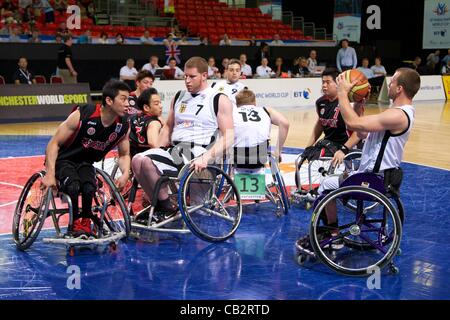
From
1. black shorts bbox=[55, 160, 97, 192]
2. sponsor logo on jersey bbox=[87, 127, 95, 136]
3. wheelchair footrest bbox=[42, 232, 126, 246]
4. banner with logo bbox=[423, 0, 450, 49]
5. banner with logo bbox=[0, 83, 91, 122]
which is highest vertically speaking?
banner with logo bbox=[423, 0, 450, 49]

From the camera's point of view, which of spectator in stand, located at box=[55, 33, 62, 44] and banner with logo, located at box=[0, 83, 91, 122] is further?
spectator in stand, located at box=[55, 33, 62, 44]

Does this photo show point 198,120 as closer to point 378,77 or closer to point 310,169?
point 310,169

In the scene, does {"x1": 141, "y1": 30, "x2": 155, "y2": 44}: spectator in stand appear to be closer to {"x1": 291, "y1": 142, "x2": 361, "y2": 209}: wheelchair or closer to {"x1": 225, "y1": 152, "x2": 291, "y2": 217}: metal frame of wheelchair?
{"x1": 291, "y1": 142, "x2": 361, "y2": 209}: wheelchair

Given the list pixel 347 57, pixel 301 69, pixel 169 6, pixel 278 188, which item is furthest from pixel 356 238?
pixel 169 6

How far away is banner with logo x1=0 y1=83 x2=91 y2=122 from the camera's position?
534 inches

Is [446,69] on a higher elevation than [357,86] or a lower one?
lower

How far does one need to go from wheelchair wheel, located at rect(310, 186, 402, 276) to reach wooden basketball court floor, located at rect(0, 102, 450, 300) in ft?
0.49

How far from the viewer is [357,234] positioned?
436 centimetres

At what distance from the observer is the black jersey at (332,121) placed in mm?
6520

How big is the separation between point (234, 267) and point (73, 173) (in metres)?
1.36

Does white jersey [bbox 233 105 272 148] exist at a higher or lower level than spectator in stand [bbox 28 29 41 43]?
lower

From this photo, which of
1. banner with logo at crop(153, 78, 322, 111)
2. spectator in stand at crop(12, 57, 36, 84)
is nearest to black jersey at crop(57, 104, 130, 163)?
spectator in stand at crop(12, 57, 36, 84)

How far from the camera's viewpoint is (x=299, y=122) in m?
14.0
